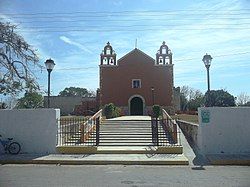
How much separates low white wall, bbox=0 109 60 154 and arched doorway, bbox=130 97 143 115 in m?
31.1

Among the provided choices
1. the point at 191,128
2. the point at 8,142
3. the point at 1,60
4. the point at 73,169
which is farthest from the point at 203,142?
the point at 1,60

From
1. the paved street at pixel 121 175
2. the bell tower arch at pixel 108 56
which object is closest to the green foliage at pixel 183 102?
the bell tower arch at pixel 108 56

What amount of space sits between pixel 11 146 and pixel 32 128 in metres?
1.20

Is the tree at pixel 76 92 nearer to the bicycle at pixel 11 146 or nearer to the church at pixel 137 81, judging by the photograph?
the church at pixel 137 81

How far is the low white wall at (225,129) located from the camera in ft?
48.5

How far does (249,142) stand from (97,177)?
7.83 metres

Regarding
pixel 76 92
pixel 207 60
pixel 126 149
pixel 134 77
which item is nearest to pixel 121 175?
pixel 126 149

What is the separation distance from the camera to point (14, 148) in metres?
15.2

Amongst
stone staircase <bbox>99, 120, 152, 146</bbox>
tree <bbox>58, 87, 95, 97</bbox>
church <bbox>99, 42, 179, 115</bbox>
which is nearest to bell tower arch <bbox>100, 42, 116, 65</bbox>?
church <bbox>99, 42, 179, 115</bbox>

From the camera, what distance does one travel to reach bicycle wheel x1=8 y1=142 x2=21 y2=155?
597 inches

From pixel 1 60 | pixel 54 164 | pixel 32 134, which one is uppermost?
pixel 1 60

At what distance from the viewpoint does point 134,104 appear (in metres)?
46.7

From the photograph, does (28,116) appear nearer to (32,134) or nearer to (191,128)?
(32,134)

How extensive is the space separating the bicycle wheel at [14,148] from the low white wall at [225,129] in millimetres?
8181
